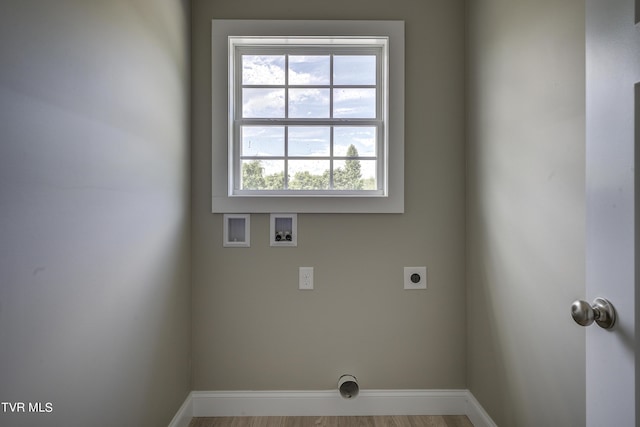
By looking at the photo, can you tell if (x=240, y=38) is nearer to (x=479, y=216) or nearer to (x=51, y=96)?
(x=51, y=96)

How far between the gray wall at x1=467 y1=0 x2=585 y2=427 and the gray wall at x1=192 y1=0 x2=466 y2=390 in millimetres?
155

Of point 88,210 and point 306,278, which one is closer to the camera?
point 88,210

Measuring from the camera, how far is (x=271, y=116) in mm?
2246

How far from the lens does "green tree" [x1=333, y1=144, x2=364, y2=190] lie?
7.39ft

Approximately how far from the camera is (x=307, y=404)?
A: 2.14 m

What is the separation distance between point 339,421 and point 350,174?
1.36 metres

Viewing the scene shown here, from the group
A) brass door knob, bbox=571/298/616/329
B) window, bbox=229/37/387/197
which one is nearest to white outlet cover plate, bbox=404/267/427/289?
window, bbox=229/37/387/197

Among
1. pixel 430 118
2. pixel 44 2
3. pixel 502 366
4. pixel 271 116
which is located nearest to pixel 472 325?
pixel 502 366

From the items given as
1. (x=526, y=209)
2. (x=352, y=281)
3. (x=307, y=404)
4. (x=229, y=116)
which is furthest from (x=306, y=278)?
(x=526, y=209)

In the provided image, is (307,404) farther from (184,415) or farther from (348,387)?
(184,415)

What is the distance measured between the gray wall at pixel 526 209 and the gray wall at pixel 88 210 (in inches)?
59.1

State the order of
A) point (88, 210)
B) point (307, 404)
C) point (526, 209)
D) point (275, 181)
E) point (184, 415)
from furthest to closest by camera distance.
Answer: point (275, 181) → point (307, 404) → point (184, 415) → point (526, 209) → point (88, 210)

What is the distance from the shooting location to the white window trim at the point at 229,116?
2.12 meters

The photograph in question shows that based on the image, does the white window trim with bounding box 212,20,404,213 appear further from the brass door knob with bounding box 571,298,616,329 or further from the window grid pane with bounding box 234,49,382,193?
the brass door knob with bounding box 571,298,616,329
